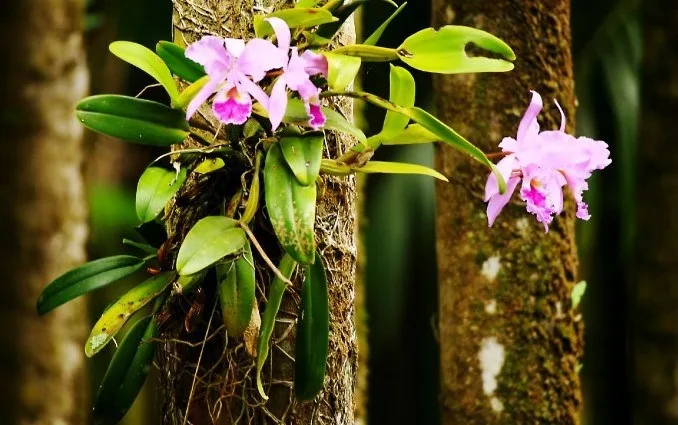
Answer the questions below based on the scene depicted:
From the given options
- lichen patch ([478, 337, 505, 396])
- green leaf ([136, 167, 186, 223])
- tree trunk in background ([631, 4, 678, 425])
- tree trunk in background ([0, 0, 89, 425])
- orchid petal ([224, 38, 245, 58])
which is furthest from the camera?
tree trunk in background ([631, 4, 678, 425])

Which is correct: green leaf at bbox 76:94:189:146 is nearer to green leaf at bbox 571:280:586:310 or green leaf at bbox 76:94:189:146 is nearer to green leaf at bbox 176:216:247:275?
green leaf at bbox 176:216:247:275

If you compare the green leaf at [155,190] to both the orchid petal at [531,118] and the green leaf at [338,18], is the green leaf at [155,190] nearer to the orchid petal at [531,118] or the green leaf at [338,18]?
the green leaf at [338,18]

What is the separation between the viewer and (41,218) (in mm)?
2031

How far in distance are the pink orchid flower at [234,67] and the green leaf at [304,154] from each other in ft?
0.22

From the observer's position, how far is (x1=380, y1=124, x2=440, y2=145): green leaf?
0.96 m

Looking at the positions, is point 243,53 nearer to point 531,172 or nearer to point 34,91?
point 531,172

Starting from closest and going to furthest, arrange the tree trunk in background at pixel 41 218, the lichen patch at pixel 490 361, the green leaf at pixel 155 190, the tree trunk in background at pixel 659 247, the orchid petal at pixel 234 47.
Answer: the orchid petal at pixel 234 47 → the green leaf at pixel 155 190 → the lichen patch at pixel 490 361 → the tree trunk in background at pixel 41 218 → the tree trunk in background at pixel 659 247

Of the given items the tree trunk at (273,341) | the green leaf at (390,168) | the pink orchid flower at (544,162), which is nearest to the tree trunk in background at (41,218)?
the tree trunk at (273,341)

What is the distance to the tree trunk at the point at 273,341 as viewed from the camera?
100 cm

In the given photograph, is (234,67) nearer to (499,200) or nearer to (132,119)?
(132,119)

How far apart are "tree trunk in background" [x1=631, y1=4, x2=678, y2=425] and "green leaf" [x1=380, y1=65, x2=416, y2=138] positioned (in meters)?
1.55

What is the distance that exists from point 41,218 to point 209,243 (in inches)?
51.4

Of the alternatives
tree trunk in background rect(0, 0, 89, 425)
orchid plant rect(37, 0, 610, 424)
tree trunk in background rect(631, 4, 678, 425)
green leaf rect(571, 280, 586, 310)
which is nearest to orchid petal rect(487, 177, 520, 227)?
orchid plant rect(37, 0, 610, 424)

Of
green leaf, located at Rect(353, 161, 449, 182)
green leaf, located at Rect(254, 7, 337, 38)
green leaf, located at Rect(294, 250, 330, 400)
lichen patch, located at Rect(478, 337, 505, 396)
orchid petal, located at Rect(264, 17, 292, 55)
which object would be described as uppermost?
green leaf, located at Rect(254, 7, 337, 38)
